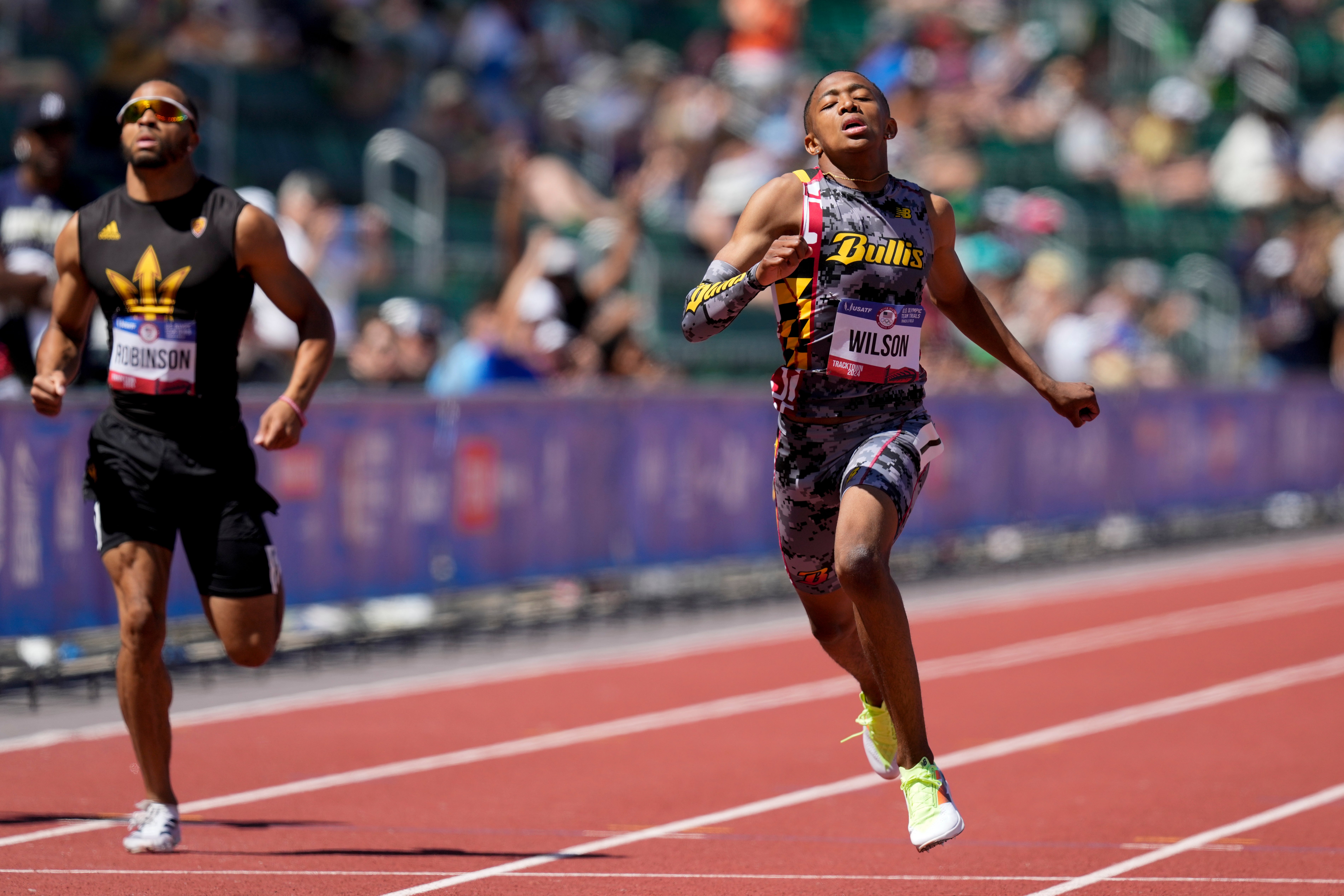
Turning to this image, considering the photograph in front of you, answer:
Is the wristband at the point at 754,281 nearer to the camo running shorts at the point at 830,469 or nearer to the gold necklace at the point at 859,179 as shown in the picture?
the gold necklace at the point at 859,179

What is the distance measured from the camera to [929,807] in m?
5.84

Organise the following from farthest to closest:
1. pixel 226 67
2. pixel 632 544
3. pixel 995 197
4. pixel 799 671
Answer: pixel 995 197, pixel 226 67, pixel 632 544, pixel 799 671

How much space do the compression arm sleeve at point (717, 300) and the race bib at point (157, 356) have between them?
177cm

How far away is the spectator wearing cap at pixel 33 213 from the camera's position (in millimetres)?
10156

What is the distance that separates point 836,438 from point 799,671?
531 centimetres

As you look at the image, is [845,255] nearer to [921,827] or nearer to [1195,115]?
[921,827]

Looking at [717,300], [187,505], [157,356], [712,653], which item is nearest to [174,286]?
[157,356]

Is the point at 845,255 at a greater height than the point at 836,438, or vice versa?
the point at 845,255

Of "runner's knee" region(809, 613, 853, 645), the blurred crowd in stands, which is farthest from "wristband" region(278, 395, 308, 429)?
the blurred crowd in stands

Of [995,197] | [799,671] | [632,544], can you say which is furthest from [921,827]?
[995,197]

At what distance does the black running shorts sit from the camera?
22.2ft

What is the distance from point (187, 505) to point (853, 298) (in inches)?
91.4

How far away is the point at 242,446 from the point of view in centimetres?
695

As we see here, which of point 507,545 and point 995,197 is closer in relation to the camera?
point 507,545
